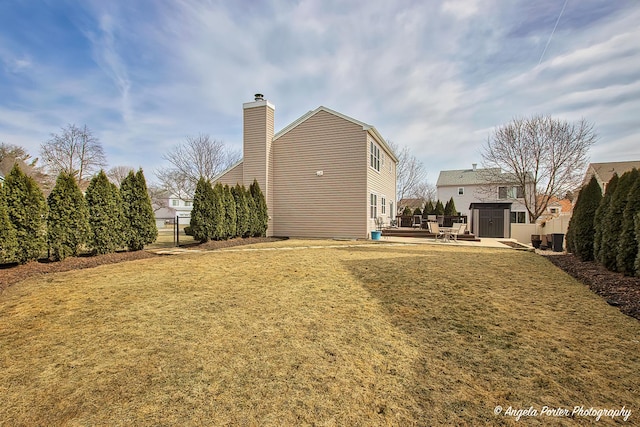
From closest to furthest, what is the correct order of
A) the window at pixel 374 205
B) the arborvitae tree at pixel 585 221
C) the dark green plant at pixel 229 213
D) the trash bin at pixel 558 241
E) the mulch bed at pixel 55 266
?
the mulch bed at pixel 55 266 < the arborvitae tree at pixel 585 221 < the trash bin at pixel 558 241 < the dark green plant at pixel 229 213 < the window at pixel 374 205

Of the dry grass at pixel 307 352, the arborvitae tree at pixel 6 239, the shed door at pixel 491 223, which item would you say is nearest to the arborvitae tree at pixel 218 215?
the arborvitae tree at pixel 6 239

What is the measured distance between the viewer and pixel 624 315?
3.61 metres

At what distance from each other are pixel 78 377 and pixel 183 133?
28.9 metres

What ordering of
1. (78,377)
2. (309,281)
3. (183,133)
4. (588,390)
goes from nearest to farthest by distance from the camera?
(588,390) < (78,377) < (309,281) < (183,133)

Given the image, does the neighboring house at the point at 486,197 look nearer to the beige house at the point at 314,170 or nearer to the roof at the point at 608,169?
the roof at the point at 608,169

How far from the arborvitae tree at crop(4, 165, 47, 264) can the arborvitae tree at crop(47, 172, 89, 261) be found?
0.21 metres

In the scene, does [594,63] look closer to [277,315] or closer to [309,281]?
[309,281]

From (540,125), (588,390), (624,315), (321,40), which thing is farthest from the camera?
(540,125)

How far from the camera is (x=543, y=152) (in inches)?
757

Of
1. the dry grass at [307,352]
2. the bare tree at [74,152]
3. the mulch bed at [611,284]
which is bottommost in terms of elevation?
the dry grass at [307,352]

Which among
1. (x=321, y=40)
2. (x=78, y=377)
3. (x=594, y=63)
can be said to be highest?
(x=321, y=40)

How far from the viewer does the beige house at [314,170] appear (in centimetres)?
1427

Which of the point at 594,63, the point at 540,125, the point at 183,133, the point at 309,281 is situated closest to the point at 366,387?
the point at 309,281

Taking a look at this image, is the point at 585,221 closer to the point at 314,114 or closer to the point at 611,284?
the point at 611,284
